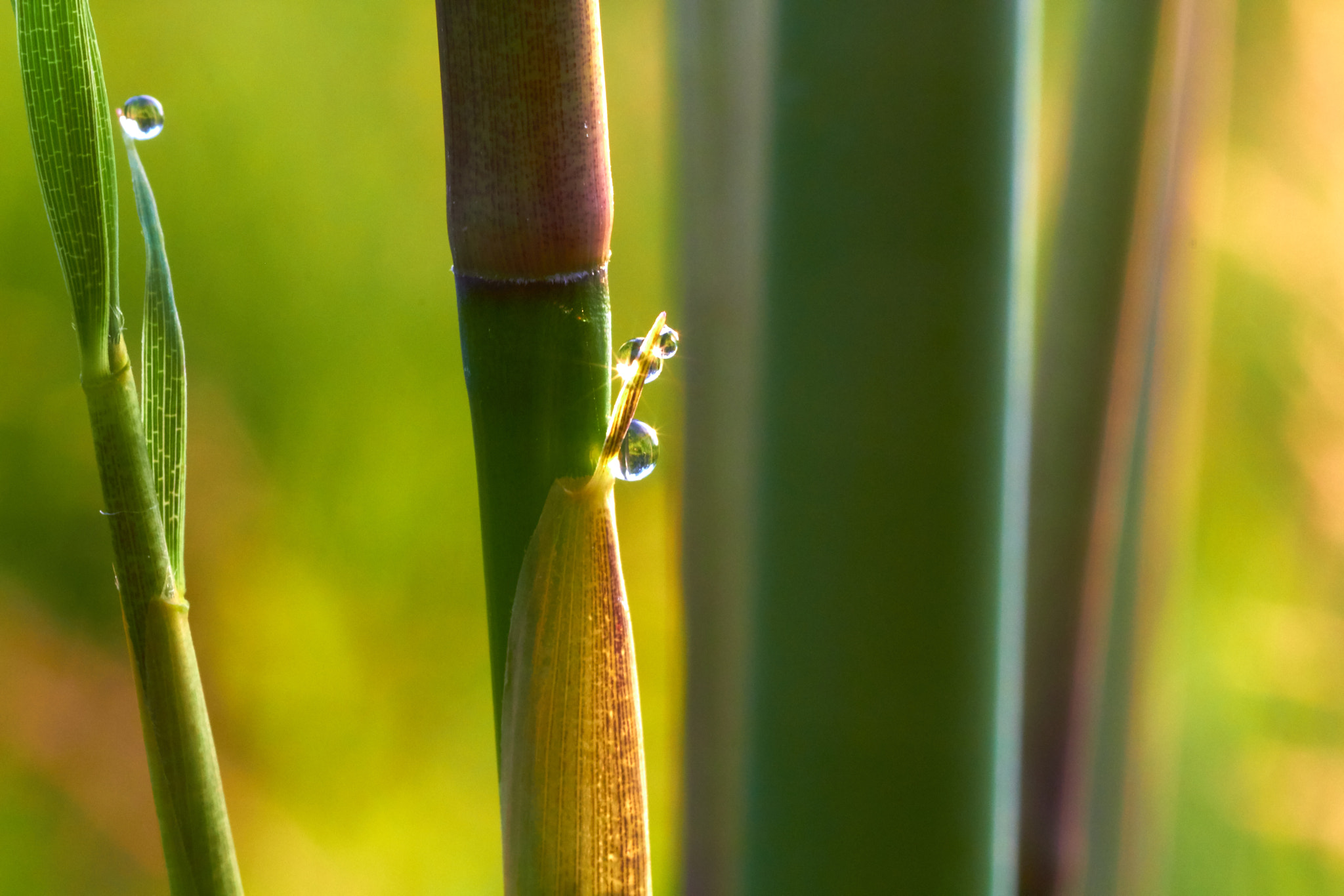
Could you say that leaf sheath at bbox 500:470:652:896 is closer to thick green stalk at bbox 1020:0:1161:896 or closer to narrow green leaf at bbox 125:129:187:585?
narrow green leaf at bbox 125:129:187:585

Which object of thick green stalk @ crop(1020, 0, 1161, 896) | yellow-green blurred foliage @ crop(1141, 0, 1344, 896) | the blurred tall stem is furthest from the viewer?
yellow-green blurred foliage @ crop(1141, 0, 1344, 896)

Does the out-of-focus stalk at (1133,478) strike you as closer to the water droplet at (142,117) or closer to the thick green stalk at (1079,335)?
the thick green stalk at (1079,335)

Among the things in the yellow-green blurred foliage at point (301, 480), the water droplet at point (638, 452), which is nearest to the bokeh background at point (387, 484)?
the yellow-green blurred foliage at point (301, 480)

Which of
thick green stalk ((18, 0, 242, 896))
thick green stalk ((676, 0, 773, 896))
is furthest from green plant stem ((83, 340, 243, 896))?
thick green stalk ((676, 0, 773, 896))

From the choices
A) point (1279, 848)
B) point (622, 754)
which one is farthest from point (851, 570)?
point (1279, 848)

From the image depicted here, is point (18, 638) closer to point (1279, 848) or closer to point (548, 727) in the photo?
point (548, 727)

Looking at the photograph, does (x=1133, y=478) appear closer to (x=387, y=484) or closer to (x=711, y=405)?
(x=711, y=405)

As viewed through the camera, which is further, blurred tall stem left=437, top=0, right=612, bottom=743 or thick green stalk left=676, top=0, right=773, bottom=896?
thick green stalk left=676, top=0, right=773, bottom=896
